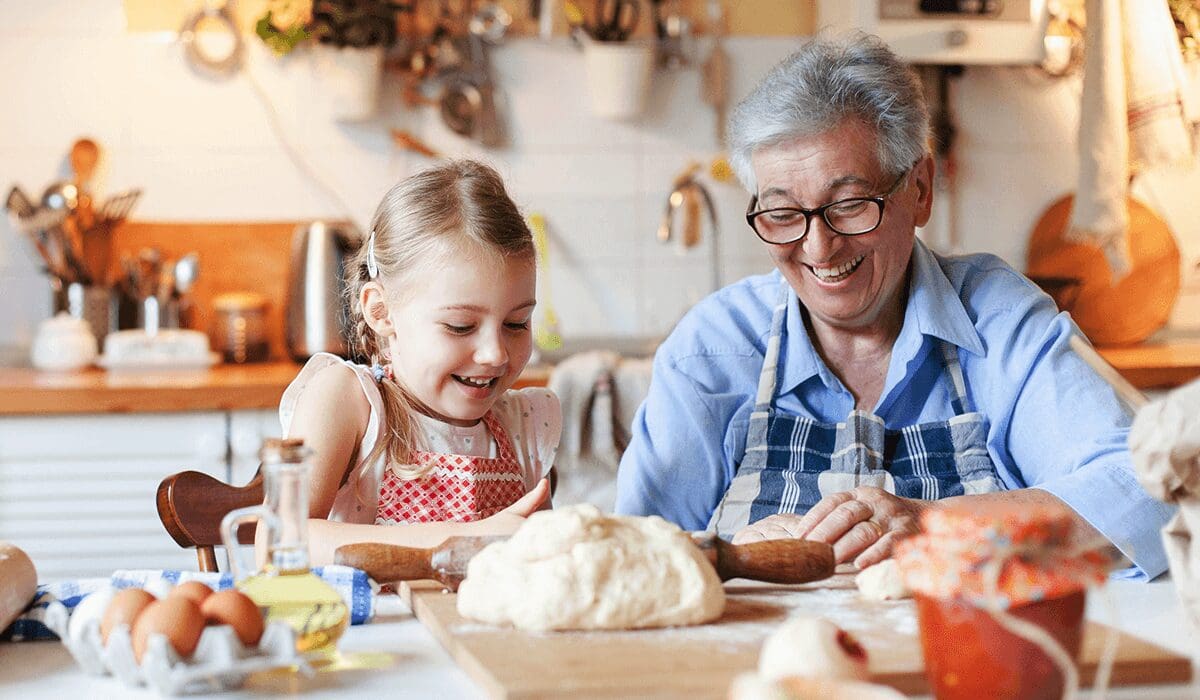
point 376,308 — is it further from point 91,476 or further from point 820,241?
point 91,476

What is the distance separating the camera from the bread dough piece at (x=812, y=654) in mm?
750

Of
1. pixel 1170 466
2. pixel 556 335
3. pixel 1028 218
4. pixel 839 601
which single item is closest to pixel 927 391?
pixel 839 601

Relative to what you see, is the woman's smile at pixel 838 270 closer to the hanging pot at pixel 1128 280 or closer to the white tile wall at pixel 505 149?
the white tile wall at pixel 505 149

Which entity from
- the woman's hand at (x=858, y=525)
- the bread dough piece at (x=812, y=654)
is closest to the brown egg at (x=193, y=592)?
the bread dough piece at (x=812, y=654)

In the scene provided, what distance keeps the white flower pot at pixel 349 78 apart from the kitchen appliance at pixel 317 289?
0.31 meters

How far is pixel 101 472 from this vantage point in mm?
2633

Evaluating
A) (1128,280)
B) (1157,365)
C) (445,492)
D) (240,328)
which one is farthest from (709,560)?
(1128,280)

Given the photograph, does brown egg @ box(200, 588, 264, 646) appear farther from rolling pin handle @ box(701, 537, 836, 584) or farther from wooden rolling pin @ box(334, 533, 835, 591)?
rolling pin handle @ box(701, 537, 836, 584)

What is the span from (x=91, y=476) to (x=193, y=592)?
6.10 feet

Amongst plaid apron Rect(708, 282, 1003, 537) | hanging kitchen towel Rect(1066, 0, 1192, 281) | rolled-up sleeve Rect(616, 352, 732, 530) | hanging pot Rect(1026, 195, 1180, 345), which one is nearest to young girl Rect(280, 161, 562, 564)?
rolled-up sleeve Rect(616, 352, 732, 530)

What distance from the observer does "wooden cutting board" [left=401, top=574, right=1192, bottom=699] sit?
0.87 metres

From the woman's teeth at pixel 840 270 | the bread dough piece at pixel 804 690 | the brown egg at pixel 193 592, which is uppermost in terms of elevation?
the woman's teeth at pixel 840 270

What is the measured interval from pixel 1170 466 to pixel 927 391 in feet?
2.84

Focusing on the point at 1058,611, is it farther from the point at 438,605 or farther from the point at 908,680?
the point at 438,605
